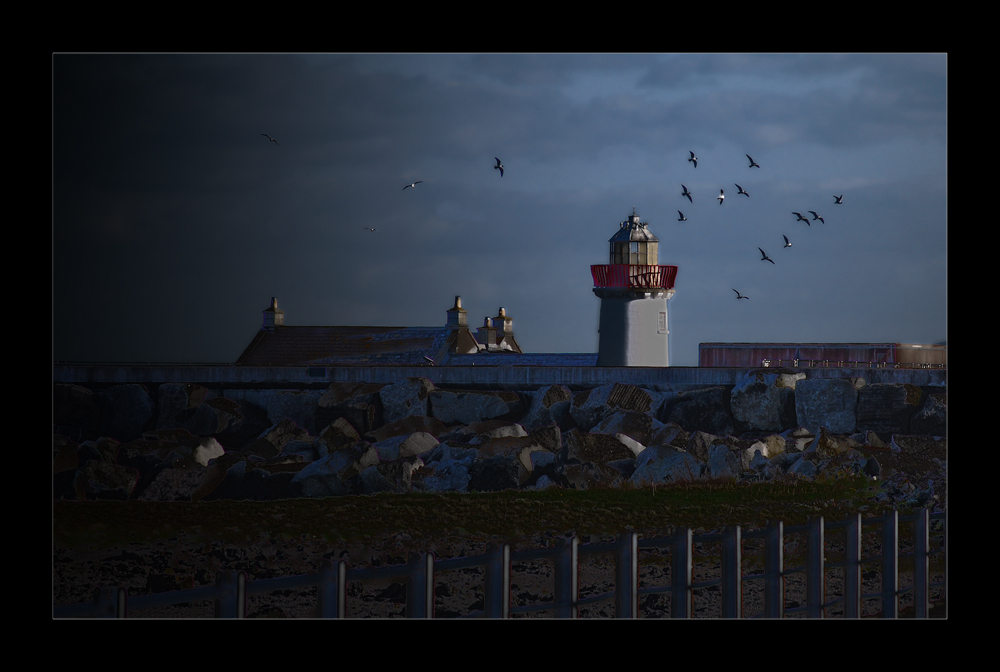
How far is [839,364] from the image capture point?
19.4 m

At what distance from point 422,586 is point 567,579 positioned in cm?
116

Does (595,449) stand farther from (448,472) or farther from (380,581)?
(380,581)

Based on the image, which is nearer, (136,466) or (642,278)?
Result: (136,466)

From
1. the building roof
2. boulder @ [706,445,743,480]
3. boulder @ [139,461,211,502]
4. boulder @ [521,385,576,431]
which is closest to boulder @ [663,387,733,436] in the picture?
boulder @ [521,385,576,431]

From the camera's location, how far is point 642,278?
66.8 feet

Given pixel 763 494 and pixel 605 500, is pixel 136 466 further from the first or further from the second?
pixel 763 494

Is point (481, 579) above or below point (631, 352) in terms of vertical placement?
below

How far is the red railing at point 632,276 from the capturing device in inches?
803

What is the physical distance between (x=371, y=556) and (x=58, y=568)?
3.46m

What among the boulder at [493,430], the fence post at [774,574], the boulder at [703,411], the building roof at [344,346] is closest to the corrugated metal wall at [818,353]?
the boulder at [703,411]

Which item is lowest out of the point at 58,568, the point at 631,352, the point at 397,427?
the point at 58,568

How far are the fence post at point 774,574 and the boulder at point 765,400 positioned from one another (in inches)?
335

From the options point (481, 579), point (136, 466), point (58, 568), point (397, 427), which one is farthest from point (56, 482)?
point (481, 579)

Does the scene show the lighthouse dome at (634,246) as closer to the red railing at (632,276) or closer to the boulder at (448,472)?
the red railing at (632,276)
